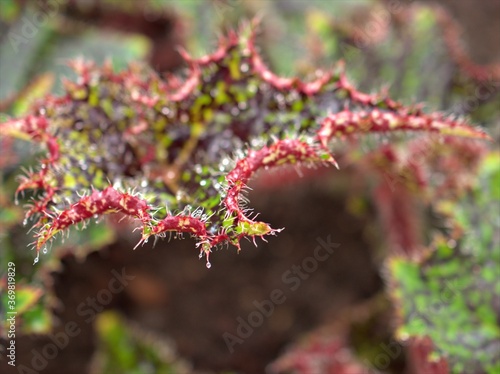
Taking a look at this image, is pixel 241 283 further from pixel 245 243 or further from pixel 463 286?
pixel 463 286

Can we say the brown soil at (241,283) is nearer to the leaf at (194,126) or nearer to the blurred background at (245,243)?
the blurred background at (245,243)

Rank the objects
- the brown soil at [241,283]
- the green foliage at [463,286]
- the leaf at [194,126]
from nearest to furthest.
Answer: the leaf at [194,126]
the green foliage at [463,286]
the brown soil at [241,283]

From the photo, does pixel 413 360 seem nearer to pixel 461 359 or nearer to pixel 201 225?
pixel 461 359

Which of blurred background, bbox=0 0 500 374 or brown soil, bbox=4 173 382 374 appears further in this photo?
brown soil, bbox=4 173 382 374

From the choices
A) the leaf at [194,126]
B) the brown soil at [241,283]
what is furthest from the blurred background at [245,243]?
the leaf at [194,126]

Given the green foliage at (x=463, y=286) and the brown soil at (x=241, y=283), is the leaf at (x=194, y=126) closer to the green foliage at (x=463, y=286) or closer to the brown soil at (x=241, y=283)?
the green foliage at (x=463, y=286)

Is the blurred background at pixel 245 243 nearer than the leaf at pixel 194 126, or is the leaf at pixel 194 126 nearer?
the leaf at pixel 194 126

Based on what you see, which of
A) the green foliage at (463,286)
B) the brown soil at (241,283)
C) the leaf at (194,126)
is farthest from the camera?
the brown soil at (241,283)

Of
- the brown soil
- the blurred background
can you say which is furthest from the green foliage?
the brown soil

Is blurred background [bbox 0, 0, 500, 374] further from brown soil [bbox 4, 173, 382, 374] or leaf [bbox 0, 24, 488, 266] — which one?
leaf [bbox 0, 24, 488, 266]
